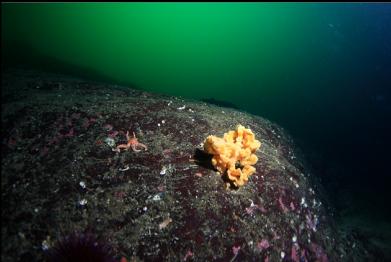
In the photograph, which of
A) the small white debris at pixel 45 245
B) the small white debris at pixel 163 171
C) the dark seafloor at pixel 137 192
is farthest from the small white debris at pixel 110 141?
the small white debris at pixel 45 245

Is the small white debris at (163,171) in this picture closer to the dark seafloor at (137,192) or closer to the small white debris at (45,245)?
the dark seafloor at (137,192)

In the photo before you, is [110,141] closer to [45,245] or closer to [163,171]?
[163,171]

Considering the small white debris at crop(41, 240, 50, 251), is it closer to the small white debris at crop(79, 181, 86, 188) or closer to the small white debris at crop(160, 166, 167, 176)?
the small white debris at crop(79, 181, 86, 188)

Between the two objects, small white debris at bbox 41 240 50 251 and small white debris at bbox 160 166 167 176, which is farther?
small white debris at bbox 160 166 167 176

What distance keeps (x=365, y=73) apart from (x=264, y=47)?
82.8 m

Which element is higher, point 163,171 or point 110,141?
point 110,141

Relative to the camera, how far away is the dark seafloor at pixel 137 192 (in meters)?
3.29

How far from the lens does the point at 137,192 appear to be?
3.79m

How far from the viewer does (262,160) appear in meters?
5.20

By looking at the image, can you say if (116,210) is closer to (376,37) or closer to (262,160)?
(262,160)

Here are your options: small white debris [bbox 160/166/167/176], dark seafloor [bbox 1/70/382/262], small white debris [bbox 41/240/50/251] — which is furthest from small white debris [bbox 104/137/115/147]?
small white debris [bbox 41/240/50/251]

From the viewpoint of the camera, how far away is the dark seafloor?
3.29 metres

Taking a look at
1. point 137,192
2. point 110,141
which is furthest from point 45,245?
point 110,141

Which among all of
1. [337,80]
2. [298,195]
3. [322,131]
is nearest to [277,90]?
[337,80]
